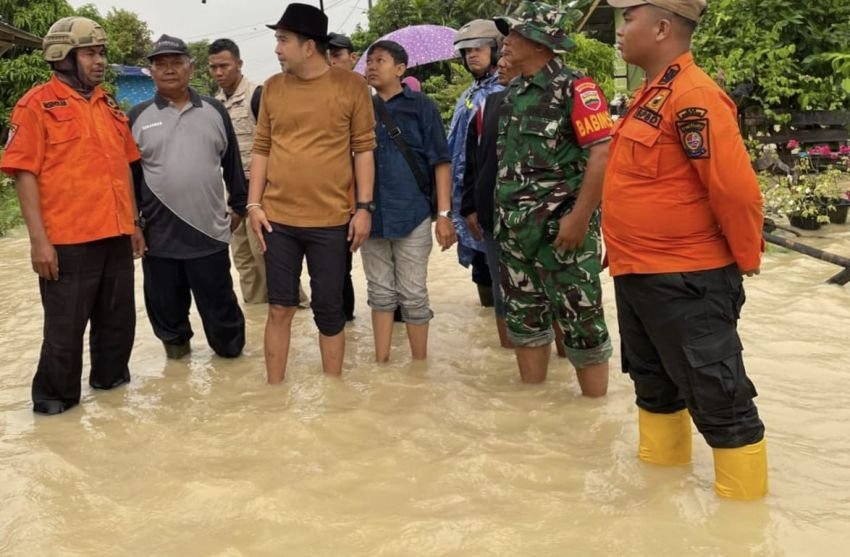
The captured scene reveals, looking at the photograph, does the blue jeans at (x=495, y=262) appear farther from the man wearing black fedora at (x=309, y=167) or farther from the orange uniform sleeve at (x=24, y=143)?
the orange uniform sleeve at (x=24, y=143)

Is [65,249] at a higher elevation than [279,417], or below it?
higher

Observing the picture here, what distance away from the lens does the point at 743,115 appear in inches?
420

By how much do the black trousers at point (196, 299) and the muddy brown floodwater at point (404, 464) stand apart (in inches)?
7.1

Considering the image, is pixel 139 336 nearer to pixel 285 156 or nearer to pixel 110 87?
pixel 285 156

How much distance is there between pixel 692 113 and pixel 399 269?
7.64ft

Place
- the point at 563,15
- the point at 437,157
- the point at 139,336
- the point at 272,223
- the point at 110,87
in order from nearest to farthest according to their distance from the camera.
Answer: the point at 563,15, the point at 272,223, the point at 437,157, the point at 139,336, the point at 110,87

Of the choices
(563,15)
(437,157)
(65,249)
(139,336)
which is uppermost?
(563,15)

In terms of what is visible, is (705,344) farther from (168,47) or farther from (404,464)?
(168,47)

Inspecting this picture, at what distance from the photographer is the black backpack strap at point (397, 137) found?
4.39 m

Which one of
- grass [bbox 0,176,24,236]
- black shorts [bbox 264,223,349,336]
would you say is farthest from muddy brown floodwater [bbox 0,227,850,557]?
grass [bbox 0,176,24,236]

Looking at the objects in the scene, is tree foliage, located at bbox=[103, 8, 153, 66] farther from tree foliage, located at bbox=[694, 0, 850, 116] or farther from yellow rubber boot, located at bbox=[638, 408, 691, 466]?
yellow rubber boot, located at bbox=[638, 408, 691, 466]

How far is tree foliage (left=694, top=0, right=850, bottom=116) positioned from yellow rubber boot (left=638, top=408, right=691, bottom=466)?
26.6 ft

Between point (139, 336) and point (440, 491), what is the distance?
11.0 ft

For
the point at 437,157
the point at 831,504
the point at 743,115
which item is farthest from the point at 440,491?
the point at 743,115
